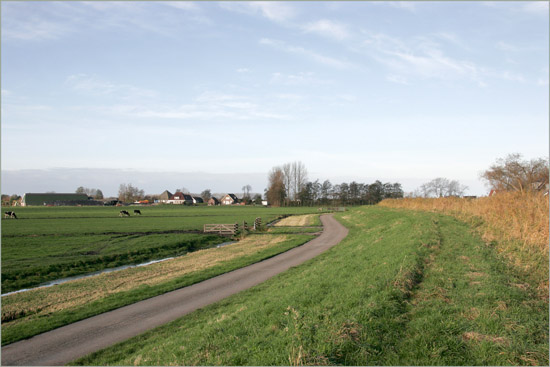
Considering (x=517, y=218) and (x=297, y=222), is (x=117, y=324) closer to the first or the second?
(x=517, y=218)

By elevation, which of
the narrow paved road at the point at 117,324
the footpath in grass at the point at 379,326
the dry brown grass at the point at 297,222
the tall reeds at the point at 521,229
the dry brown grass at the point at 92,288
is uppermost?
the tall reeds at the point at 521,229

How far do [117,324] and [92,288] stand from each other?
6.61 metres

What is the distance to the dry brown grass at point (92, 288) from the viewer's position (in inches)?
556

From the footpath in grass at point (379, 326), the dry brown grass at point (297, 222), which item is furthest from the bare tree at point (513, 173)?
the footpath in grass at point (379, 326)

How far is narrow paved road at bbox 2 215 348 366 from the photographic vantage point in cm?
944

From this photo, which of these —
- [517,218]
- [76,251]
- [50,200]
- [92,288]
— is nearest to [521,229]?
[517,218]

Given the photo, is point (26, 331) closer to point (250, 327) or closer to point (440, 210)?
point (250, 327)

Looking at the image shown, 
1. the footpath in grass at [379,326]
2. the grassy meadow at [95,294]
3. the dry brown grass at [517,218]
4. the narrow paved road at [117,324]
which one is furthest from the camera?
the dry brown grass at [517,218]

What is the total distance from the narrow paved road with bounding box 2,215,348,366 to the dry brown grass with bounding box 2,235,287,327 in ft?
8.46

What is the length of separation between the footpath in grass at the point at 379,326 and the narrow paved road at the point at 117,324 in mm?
790

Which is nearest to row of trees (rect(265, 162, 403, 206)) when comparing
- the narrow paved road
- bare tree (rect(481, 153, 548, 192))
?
bare tree (rect(481, 153, 548, 192))

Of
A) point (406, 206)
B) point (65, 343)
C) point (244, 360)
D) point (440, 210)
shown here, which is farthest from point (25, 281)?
point (406, 206)

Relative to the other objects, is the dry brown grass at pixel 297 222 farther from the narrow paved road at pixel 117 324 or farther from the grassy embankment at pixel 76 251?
the narrow paved road at pixel 117 324

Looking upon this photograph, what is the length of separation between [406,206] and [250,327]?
4847cm
